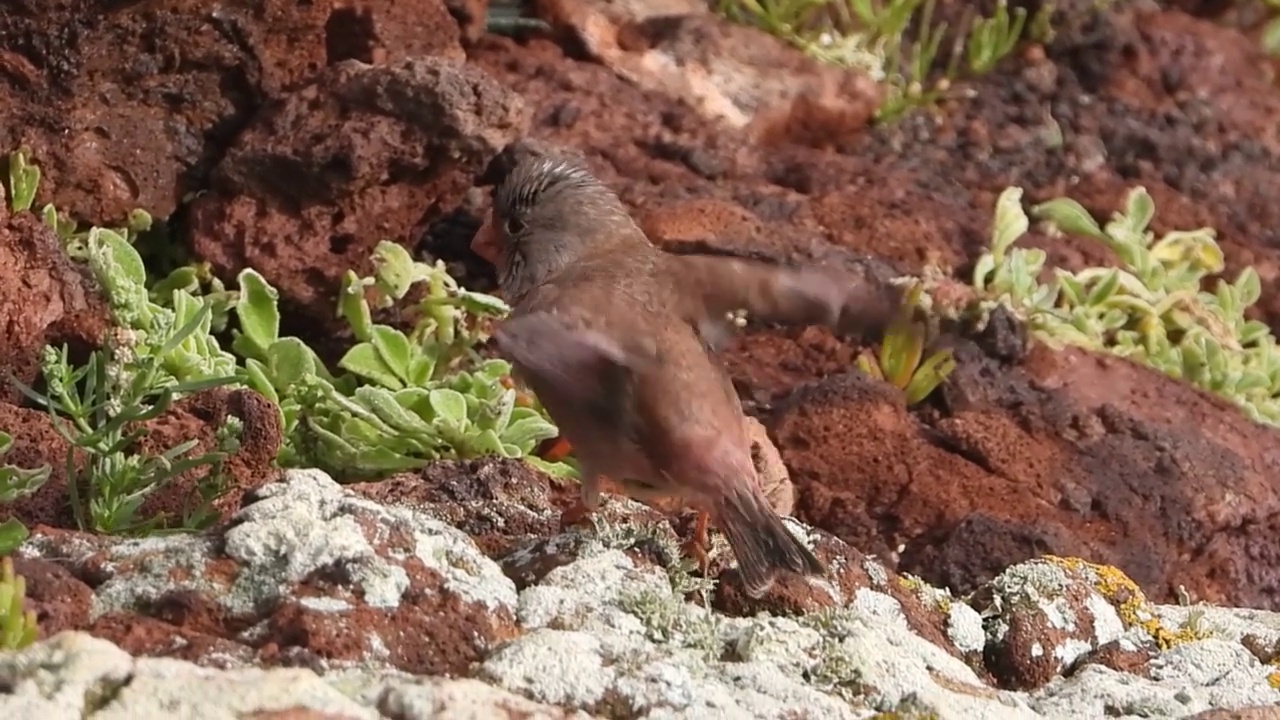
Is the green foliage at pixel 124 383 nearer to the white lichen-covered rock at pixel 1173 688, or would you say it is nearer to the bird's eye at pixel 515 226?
the bird's eye at pixel 515 226

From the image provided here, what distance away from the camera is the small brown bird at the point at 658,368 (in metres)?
3.21

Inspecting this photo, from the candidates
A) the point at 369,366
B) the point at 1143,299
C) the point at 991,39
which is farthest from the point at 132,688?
the point at 991,39

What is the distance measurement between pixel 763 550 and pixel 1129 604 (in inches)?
31.5

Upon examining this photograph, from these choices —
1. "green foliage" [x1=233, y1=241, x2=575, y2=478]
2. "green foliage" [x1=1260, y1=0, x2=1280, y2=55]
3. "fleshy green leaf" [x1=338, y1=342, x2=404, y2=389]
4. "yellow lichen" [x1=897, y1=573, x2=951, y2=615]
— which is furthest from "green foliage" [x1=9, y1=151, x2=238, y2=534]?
"green foliage" [x1=1260, y1=0, x2=1280, y2=55]

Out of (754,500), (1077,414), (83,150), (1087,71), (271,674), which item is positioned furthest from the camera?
(1087,71)

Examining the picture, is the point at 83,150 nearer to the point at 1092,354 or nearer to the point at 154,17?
the point at 154,17

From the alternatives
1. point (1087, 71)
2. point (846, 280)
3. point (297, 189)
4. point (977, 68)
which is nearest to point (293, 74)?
point (297, 189)

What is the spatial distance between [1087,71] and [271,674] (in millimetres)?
5023

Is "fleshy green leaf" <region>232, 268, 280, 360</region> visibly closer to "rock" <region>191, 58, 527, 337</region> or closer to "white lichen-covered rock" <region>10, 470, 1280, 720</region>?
"rock" <region>191, 58, 527, 337</region>

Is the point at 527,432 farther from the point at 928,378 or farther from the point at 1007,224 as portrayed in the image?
the point at 1007,224

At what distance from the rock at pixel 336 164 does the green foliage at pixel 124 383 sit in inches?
9.2

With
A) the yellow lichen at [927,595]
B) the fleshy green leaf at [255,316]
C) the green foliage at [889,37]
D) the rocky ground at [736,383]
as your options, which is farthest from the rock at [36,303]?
the green foliage at [889,37]

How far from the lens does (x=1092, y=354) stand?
4.68 metres

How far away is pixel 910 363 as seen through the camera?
170 inches
